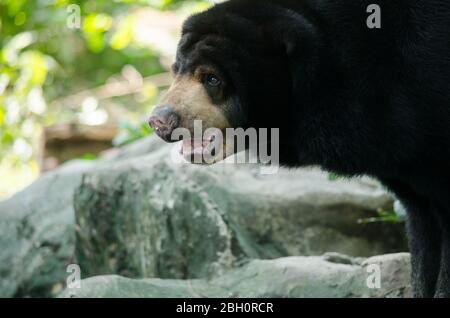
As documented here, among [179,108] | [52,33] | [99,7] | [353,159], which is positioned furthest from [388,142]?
[52,33]

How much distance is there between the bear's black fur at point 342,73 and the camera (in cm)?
315

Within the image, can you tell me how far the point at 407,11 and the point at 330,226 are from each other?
1952mm

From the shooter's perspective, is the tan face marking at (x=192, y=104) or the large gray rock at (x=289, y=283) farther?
the large gray rock at (x=289, y=283)

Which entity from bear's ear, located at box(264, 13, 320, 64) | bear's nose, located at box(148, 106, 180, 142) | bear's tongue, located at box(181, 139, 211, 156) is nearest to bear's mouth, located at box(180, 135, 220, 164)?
bear's tongue, located at box(181, 139, 211, 156)

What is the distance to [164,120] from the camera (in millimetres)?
3141

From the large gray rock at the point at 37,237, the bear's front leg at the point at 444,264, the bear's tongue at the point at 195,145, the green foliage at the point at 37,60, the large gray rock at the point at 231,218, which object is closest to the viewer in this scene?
the bear's tongue at the point at 195,145

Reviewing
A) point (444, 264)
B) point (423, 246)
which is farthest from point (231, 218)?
point (444, 264)

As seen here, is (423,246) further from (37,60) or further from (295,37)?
(37,60)

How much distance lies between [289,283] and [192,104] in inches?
47.7

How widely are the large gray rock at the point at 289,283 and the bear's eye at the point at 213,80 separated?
1141 mm

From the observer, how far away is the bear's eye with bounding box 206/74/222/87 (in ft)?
10.5

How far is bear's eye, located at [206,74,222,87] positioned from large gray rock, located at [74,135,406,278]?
1560 millimetres

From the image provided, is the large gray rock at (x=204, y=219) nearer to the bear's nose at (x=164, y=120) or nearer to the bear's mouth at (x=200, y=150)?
the bear's mouth at (x=200, y=150)

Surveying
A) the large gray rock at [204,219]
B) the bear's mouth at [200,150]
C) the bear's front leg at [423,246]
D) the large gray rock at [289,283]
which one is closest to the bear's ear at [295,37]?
the bear's mouth at [200,150]
